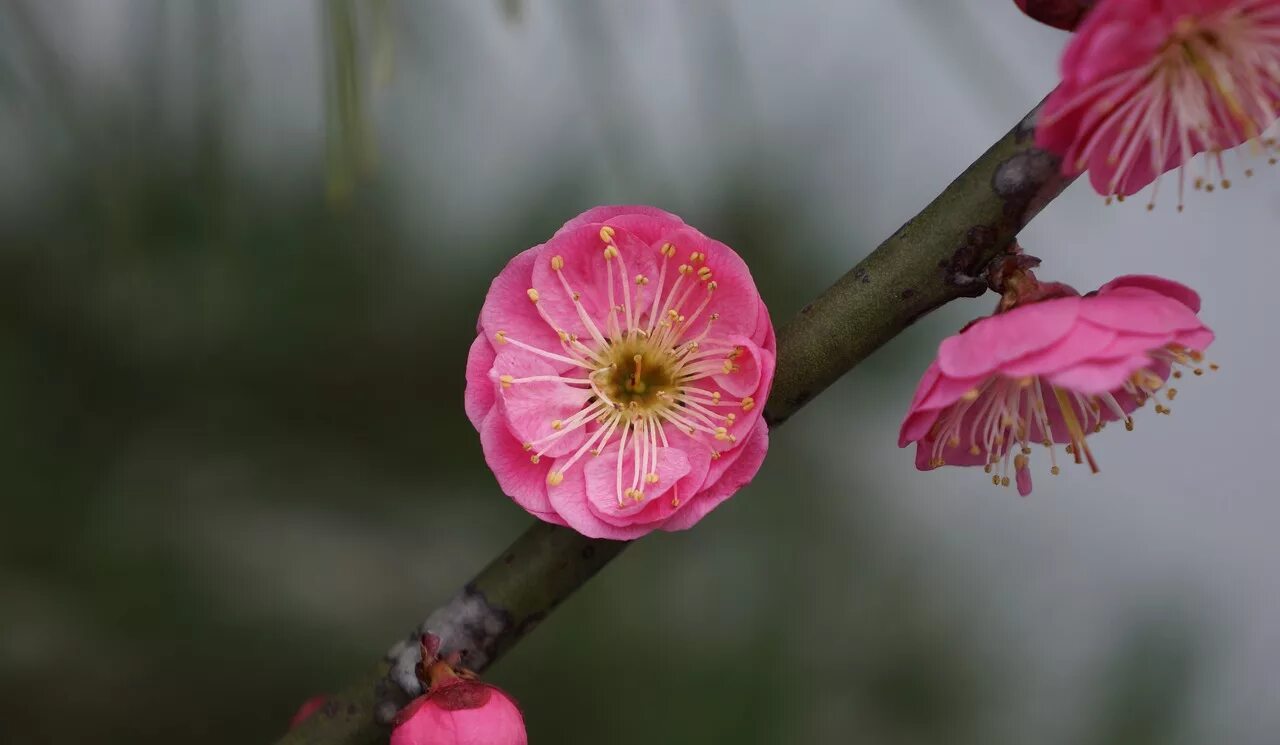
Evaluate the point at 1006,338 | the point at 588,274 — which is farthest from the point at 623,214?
the point at 1006,338

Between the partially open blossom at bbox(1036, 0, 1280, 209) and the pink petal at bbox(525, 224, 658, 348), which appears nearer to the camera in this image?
the partially open blossom at bbox(1036, 0, 1280, 209)

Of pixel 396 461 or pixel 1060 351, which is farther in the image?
pixel 396 461

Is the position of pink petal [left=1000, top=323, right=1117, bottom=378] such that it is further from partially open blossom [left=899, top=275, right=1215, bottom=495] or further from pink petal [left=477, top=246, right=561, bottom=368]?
pink petal [left=477, top=246, right=561, bottom=368]

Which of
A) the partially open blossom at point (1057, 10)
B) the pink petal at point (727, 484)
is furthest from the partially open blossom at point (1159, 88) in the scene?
the pink petal at point (727, 484)

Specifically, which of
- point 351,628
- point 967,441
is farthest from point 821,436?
point 967,441

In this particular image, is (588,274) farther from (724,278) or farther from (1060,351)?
(1060,351)

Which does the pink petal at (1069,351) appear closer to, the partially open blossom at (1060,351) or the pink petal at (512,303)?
the partially open blossom at (1060,351)

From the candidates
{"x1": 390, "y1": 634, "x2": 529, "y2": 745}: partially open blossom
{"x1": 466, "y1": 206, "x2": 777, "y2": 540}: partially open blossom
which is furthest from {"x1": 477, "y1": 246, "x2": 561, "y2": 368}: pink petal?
{"x1": 390, "y1": 634, "x2": 529, "y2": 745}: partially open blossom
